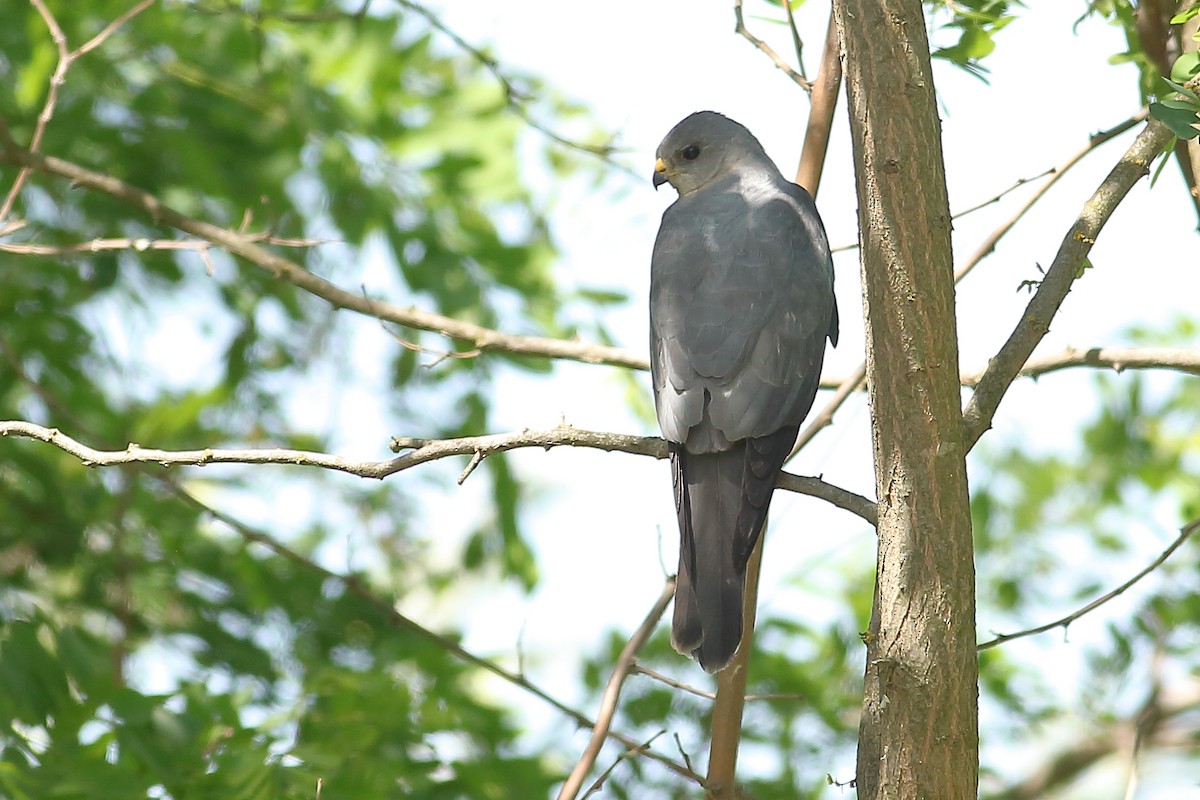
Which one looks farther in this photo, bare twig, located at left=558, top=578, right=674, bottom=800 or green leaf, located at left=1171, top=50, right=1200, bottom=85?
bare twig, located at left=558, top=578, right=674, bottom=800

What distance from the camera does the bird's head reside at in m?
4.58

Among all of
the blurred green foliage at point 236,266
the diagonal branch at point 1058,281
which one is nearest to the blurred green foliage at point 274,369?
the blurred green foliage at point 236,266

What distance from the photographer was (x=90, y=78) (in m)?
4.68

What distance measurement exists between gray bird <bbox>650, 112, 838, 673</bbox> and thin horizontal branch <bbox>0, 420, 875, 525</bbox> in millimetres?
410

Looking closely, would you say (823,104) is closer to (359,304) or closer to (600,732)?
(359,304)

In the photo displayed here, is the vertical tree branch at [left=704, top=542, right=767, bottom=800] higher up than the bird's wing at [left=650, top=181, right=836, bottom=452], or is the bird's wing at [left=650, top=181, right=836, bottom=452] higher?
the bird's wing at [left=650, top=181, right=836, bottom=452]

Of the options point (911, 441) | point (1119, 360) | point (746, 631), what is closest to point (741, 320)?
point (746, 631)

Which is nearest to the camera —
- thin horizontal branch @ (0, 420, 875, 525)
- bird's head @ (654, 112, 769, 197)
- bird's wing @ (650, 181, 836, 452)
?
thin horizontal branch @ (0, 420, 875, 525)

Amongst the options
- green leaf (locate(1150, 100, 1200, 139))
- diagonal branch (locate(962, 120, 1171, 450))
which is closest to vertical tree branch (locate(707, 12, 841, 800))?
diagonal branch (locate(962, 120, 1171, 450))

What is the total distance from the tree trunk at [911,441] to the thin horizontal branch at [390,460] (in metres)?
0.20

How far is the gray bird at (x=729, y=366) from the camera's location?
319 centimetres

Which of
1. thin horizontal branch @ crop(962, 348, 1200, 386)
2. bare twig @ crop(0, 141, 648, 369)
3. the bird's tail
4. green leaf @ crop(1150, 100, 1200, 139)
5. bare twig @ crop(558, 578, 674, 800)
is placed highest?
bare twig @ crop(0, 141, 648, 369)

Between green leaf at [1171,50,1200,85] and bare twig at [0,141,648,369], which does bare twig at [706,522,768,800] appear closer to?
bare twig at [0,141,648,369]

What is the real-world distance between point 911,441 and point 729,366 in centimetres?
104
